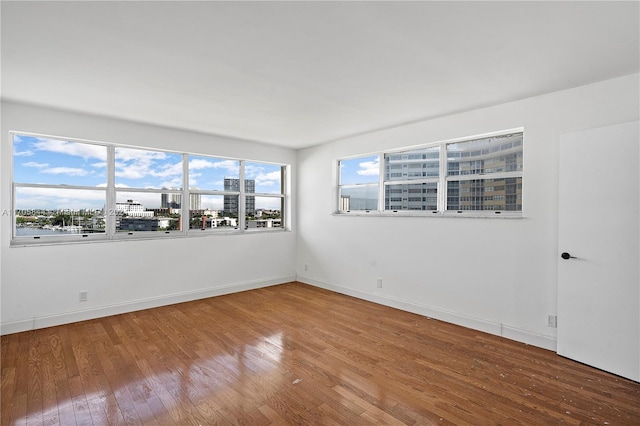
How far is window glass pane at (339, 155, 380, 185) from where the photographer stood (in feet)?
16.7

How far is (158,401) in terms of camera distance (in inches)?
92.6

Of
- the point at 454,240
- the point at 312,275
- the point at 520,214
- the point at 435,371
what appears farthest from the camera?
the point at 312,275

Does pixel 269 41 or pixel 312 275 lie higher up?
pixel 269 41

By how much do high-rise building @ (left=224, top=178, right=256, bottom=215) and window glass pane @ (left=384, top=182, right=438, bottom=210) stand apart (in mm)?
2423

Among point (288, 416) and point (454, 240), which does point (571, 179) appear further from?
Result: point (288, 416)

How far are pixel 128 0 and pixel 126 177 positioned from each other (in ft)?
10.5

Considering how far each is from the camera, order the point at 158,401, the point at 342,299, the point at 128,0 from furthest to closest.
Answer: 1. the point at 342,299
2. the point at 158,401
3. the point at 128,0

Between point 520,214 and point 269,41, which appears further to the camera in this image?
point 520,214

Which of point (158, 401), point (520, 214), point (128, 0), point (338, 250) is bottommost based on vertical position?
point (158, 401)

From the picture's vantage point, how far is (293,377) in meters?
2.70

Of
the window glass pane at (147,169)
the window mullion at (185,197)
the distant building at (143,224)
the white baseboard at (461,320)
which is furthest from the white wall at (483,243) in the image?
the distant building at (143,224)

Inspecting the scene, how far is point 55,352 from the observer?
10.3ft

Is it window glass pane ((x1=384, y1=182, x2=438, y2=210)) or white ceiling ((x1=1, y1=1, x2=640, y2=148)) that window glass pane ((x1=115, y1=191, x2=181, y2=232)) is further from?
window glass pane ((x1=384, y1=182, x2=438, y2=210))

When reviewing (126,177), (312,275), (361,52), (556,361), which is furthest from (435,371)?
(126,177)
